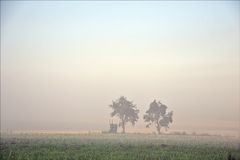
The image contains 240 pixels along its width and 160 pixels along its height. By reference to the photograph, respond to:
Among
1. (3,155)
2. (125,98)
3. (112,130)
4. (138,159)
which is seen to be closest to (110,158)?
(138,159)

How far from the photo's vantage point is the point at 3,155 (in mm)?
32469

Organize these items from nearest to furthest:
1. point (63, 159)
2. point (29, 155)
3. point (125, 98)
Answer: point (63, 159) < point (29, 155) < point (125, 98)

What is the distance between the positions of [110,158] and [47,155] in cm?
558

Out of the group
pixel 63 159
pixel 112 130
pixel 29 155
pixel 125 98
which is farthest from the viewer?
pixel 125 98

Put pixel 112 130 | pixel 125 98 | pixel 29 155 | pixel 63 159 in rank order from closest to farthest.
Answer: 1. pixel 63 159
2. pixel 29 155
3. pixel 112 130
4. pixel 125 98

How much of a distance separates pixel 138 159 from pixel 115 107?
98.5 meters

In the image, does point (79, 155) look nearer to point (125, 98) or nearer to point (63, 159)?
point (63, 159)

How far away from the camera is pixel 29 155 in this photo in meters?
33.1

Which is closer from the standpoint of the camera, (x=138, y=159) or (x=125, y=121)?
(x=138, y=159)

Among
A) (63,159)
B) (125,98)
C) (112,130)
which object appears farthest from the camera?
(125,98)

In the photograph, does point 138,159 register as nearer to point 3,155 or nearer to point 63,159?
point 63,159

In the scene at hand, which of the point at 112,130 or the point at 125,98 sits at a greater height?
the point at 125,98

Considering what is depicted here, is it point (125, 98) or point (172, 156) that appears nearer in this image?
point (172, 156)

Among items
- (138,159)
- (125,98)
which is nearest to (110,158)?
(138,159)
